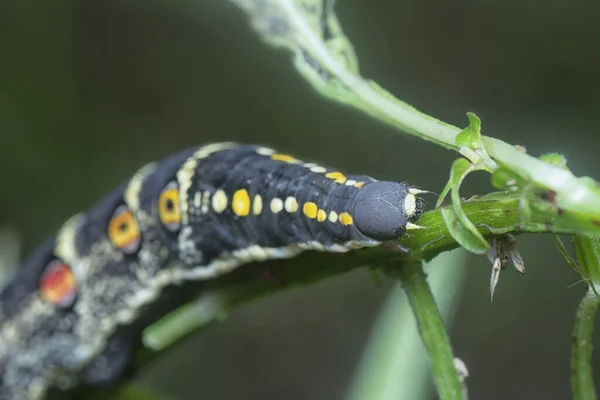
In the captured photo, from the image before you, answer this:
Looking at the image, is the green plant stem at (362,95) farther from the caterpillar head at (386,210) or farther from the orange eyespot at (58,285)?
the orange eyespot at (58,285)

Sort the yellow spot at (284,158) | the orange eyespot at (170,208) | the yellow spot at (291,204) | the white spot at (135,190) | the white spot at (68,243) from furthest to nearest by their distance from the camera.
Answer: the white spot at (68,243)
the white spot at (135,190)
the orange eyespot at (170,208)
the yellow spot at (284,158)
the yellow spot at (291,204)

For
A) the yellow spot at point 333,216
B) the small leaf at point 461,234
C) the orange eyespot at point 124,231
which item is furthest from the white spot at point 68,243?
the small leaf at point 461,234

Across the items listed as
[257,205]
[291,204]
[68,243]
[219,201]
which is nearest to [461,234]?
[291,204]

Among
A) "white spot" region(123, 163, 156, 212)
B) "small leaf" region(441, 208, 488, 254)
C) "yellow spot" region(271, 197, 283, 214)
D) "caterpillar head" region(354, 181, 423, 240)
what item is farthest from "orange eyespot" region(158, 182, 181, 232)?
"small leaf" region(441, 208, 488, 254)

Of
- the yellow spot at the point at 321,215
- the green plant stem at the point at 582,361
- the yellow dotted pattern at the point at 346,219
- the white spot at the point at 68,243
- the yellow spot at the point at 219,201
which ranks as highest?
the white spot at the point at 68,243

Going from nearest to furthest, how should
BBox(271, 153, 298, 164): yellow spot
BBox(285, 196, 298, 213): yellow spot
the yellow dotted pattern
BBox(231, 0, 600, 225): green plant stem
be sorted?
BBox(231, 0, 600, 225): green plant stem, the yellow dotted pattern, BBox(285, 196, 298, 213): yellow spot, BBox(271, 153, 298, 164): yellow spot

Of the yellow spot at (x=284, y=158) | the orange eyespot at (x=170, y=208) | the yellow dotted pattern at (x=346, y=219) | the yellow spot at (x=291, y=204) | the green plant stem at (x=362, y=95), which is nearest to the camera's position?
the green plant stem at (x=362, y=95)

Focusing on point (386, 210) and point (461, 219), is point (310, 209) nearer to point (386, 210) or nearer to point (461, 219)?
point (386, 210)

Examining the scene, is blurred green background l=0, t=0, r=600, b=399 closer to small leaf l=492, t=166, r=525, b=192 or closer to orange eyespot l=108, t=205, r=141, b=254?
orange eyespot l=108, t=205, r=141, b=254
